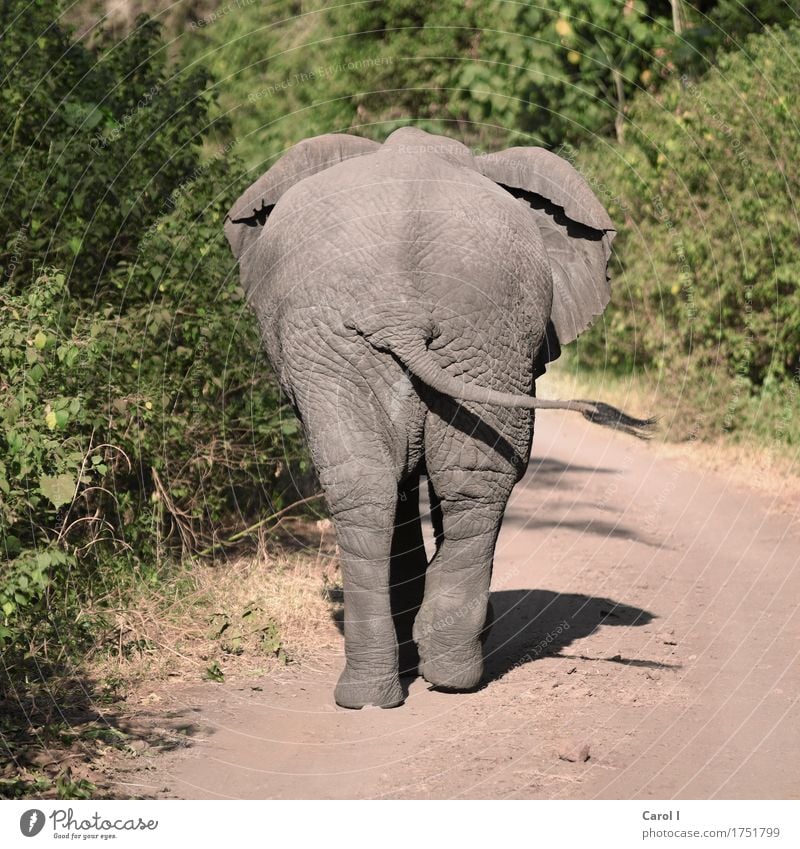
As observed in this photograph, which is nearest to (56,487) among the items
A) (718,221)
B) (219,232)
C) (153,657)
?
(153,657)

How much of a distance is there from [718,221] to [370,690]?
8027 millimetres

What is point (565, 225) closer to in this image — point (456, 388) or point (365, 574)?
point (456, 388)

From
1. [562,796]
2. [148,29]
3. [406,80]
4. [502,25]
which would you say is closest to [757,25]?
[502,25]

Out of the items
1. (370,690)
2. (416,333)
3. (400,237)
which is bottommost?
(370,690)

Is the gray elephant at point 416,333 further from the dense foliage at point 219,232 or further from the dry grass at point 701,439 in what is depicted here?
the dry grass at point 701,439

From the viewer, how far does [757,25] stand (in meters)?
15.5

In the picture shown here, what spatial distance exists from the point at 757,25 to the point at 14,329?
11312 millimetres

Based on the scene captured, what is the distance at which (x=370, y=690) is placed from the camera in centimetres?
670

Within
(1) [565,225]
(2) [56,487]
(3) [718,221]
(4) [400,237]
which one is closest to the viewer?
(4) [400,237]

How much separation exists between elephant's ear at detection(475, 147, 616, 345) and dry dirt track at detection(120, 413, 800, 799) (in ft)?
6.05

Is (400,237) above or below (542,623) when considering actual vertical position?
above

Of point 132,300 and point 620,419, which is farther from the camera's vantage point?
point 620,419

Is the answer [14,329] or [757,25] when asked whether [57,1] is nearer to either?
[14,329]

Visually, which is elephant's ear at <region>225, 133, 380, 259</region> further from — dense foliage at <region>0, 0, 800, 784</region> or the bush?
the bush
